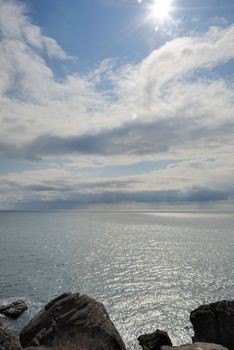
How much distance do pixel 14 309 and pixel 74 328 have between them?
20118mm

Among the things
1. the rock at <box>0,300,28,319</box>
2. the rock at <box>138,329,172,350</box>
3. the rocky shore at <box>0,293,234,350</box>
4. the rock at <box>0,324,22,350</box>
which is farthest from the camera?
the rock at <box>0,300,28,319</box>

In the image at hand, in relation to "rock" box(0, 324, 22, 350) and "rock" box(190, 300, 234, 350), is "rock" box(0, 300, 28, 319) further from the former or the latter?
"rock" box(0, 324, 22, 350)

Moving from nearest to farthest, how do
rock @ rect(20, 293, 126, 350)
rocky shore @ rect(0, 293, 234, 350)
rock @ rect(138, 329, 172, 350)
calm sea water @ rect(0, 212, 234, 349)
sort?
rocky shore @ rect(0, 293, 234, 350)
rock @ rect(20, 293, 126, 350)
rock @ rect(138, 329, 172, 350)
calm sea water @ rect(0, 212, 234, 349)

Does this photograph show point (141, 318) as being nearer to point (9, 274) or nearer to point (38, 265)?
point (9, 274)

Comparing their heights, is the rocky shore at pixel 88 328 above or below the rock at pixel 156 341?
above

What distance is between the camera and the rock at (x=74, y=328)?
2289 cm

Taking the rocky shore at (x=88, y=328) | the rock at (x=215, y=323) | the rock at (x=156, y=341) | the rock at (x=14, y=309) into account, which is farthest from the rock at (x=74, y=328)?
the rock at (x=14, y=309)

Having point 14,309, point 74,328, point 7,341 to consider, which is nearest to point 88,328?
point 74,328

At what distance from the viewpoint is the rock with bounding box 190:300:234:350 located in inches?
1088

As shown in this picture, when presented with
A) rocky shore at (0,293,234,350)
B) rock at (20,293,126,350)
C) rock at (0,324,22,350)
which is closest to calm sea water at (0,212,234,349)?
rocky shore at (0,293,234,350)

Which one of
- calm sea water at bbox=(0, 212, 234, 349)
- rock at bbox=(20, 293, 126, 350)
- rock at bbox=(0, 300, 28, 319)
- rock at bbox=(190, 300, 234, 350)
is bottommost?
calm sea water at bbox=(0, 212, 234, 349)

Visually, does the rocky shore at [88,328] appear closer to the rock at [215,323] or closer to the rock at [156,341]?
the rock at [215,323]

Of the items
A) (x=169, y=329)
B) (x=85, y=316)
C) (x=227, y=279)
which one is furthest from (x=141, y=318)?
(x=227, y=279)

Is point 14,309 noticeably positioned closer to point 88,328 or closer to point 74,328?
point 74,328
